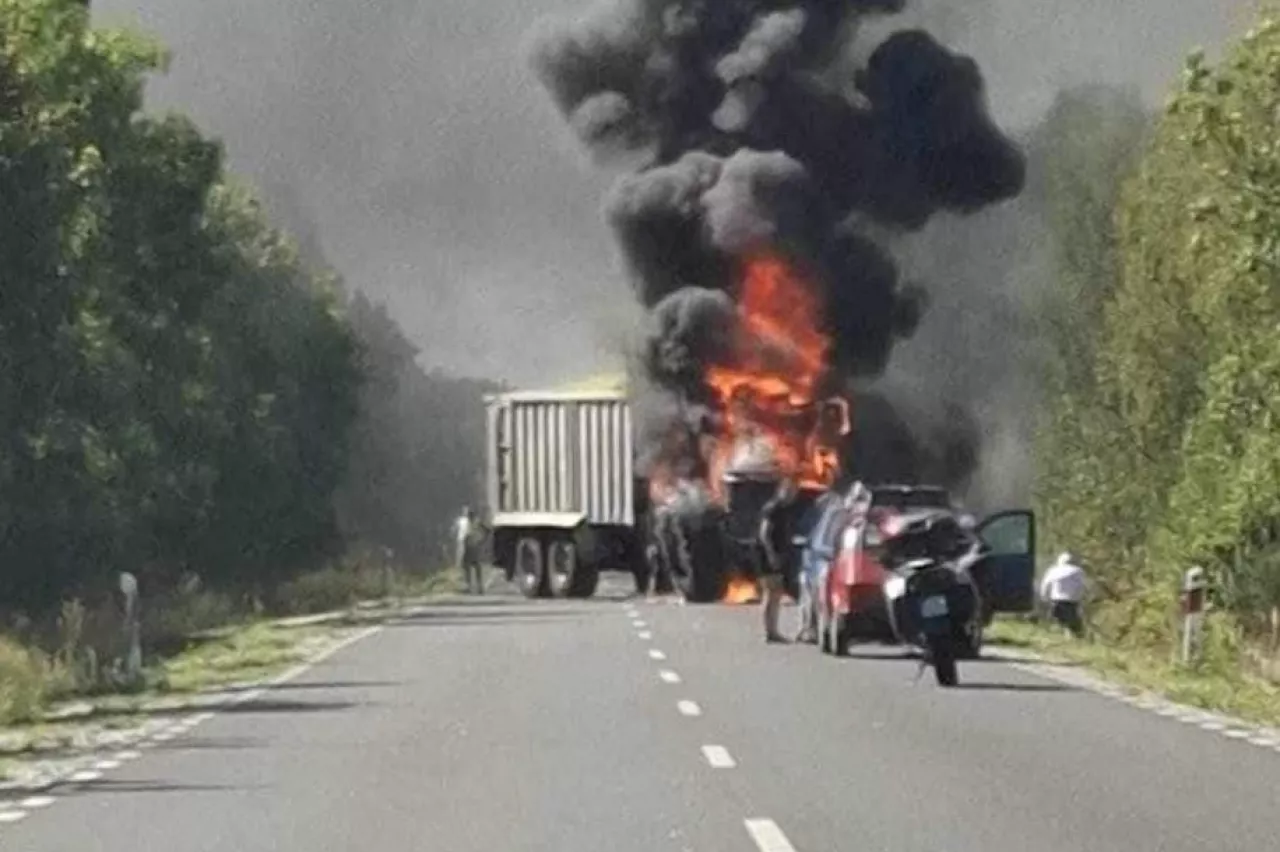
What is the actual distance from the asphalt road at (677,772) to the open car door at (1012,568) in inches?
225

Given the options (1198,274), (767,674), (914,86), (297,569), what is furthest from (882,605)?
(297,569)

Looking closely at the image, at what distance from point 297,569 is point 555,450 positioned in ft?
46.6

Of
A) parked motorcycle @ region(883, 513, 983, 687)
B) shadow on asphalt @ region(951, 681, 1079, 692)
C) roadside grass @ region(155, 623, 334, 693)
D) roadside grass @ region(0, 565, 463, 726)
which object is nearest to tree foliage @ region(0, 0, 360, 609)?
roadside grass @ region(0, 565, 463, 726)

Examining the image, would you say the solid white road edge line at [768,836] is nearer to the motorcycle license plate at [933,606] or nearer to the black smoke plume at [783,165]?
the motorcycle license plate at [933,606]

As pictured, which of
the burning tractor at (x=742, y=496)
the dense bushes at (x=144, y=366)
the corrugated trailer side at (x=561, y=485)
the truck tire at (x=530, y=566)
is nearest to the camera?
the dense bushes at (x=144, y=366)

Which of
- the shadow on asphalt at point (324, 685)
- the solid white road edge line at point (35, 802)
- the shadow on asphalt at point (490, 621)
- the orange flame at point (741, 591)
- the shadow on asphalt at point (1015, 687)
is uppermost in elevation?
the orange flame at point (741, 591)

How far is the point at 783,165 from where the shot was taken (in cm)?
6431

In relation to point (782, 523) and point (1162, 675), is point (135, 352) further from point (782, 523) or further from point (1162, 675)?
point (1162, 675)

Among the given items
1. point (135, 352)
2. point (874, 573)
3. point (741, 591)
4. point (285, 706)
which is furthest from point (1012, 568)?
point (741, 591)

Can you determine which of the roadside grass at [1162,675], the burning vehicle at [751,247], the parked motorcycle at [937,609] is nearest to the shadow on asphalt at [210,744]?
the roadside grass at [1162,675]

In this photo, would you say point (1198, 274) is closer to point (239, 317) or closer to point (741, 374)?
point (741, 374)

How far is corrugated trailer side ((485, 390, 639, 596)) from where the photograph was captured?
63062 mm

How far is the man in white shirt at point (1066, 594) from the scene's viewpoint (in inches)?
2012

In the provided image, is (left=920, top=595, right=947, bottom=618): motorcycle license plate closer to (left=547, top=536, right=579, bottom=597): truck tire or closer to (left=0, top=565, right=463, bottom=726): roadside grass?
(left=0, top=565, right=463, bottom=726): roadside grass
